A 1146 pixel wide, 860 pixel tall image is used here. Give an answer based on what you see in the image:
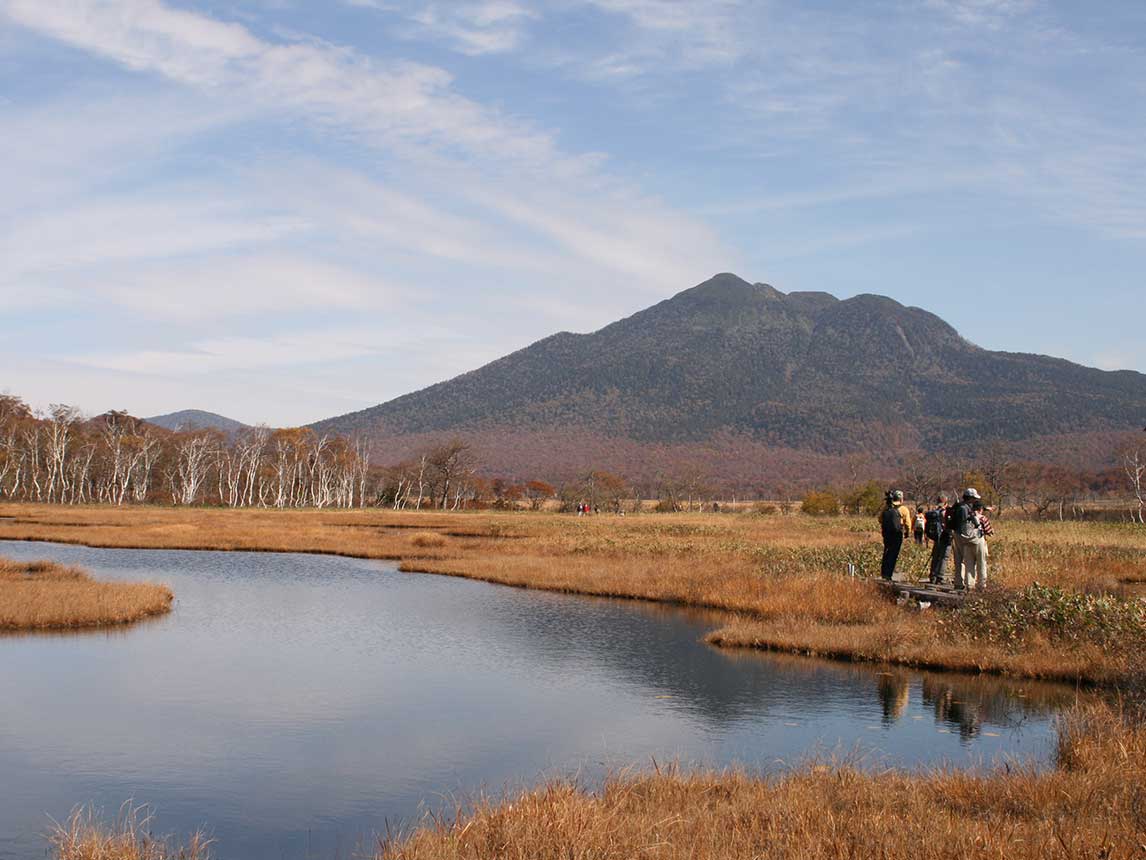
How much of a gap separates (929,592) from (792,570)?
7.65 metres

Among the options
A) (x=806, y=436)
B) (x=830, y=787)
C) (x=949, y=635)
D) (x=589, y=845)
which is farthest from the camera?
(x=806, y=436)

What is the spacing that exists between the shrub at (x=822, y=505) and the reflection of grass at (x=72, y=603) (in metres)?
57.5

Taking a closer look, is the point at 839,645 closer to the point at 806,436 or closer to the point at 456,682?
the point at 456,682

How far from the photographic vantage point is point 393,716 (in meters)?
16.0

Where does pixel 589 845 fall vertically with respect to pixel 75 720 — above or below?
above

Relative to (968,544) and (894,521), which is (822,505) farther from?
(968,544)

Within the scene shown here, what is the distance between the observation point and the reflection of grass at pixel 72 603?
23.6 metres

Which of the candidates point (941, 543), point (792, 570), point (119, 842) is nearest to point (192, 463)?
point (792, 570)

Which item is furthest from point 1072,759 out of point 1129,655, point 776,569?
point 776,569

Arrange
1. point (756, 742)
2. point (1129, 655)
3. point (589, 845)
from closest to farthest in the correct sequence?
point (589, 845) < point (756, 742) < point (1129, 655)

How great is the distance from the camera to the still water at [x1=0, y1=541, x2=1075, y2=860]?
12.0 meters

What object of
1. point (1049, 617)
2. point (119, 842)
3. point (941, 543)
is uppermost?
point (941, 543)

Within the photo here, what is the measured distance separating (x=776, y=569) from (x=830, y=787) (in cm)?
1999

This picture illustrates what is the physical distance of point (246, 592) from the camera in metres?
31.9
